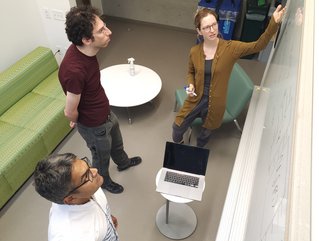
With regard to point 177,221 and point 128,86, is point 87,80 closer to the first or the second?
point 177,221

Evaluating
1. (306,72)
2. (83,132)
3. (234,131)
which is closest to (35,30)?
(83,132)

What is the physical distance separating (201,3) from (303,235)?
4.42 meters

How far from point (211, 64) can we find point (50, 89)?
80.5 inches

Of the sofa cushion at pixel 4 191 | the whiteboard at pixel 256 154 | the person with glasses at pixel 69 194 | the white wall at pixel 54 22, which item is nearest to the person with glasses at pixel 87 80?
the person with glasses at pixel 69 194

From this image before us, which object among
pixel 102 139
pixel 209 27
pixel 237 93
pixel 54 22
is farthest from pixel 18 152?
pixel 237 93

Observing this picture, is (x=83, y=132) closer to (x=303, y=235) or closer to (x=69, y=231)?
(x=69, y=231)

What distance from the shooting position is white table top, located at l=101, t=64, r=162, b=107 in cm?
357

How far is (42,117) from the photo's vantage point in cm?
315

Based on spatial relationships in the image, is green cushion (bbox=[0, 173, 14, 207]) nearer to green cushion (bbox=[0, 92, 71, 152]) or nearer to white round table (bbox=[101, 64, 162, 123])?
green cushion (bbox=[0, 92, 71, 152])

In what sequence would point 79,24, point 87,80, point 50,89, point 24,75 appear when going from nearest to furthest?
point 79,24 → point 87,80 → point 24,75 → point 50,89

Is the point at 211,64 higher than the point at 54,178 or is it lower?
lower

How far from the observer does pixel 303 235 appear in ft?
1.90

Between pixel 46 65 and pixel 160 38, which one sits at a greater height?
pixel 46 65

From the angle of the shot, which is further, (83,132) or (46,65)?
(46,65)
